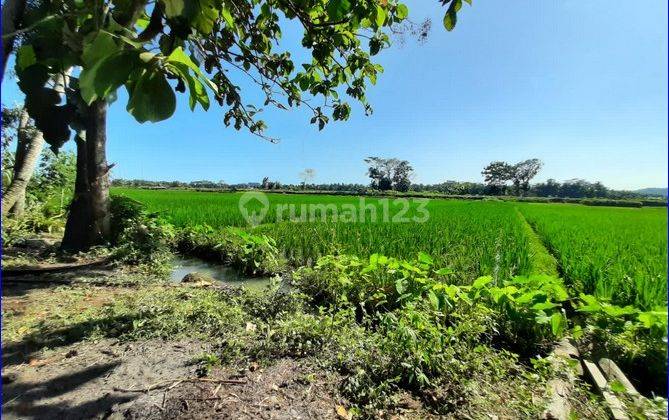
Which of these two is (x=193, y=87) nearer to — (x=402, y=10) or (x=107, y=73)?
(x=107, y=73)

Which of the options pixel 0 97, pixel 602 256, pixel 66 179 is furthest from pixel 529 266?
pixel 66 179

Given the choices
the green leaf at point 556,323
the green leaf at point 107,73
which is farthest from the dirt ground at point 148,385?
the green leaf at point 107,73

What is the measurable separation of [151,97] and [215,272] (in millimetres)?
6076

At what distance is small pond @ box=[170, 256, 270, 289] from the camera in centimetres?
559

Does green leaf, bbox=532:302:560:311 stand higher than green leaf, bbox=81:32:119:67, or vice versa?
green leaf, bbox=81:32:119:67

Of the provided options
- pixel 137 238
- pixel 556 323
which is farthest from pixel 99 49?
pixel 137 238

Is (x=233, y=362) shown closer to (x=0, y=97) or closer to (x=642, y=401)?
(x=0, y=97)

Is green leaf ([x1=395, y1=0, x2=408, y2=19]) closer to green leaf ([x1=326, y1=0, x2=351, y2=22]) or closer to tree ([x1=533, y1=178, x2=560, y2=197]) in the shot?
green leaf ([x1=326, y1=0, x2=351, y2=22])

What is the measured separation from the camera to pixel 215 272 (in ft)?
20.9

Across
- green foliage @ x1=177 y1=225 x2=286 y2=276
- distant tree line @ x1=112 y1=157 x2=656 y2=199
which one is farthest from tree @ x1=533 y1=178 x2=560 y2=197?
green foliage @ x1=177 y1=225 x2=286 y2=276

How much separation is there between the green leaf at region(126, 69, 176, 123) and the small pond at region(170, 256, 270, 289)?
Result: 185 inches

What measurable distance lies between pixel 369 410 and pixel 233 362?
0.97m

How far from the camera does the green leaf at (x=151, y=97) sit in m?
0.71

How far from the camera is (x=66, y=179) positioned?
34.1ft
